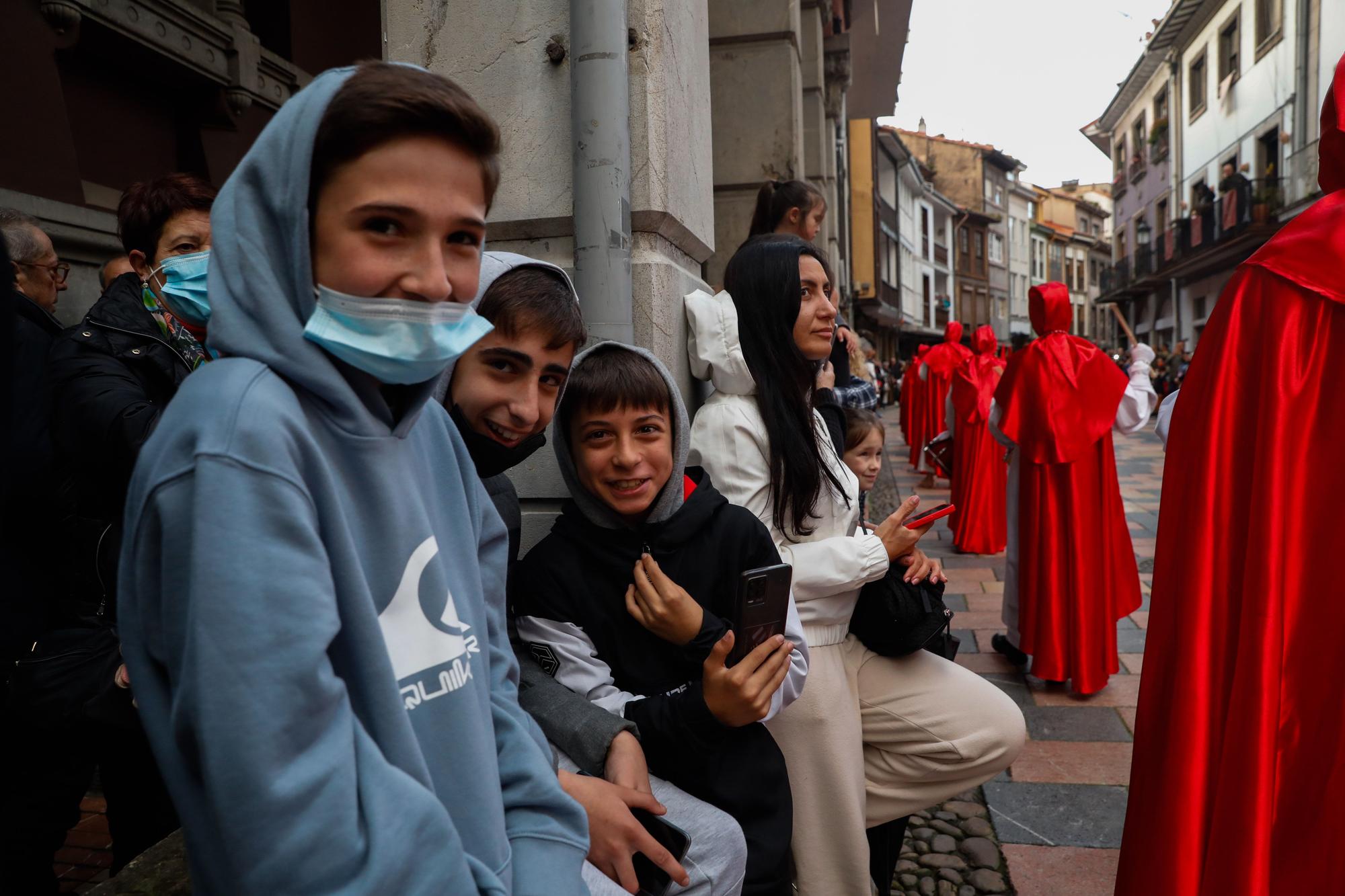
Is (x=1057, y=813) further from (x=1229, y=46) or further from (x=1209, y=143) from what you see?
(x=1209, y=143)

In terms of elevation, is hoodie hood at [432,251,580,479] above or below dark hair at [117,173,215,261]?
below

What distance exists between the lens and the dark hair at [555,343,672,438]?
203cm

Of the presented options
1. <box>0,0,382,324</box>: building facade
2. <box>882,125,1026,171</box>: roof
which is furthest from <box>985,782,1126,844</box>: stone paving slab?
<box>882,125,1026,171</box>: roof

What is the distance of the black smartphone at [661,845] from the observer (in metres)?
1.64

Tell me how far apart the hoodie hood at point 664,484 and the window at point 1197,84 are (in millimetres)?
34240

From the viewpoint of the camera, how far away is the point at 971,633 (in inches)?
231

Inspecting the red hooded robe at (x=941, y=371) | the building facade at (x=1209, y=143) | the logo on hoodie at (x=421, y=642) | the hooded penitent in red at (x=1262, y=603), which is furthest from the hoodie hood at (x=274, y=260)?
the building facade at (x=1209, y=143)

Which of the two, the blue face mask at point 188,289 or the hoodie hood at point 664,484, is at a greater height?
the blue face mask at point 188,289

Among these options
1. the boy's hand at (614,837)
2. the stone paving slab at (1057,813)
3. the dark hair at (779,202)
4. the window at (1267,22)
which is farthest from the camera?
the window at (1267,22)

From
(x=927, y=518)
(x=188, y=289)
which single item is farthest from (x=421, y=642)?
(x=927, y=518)

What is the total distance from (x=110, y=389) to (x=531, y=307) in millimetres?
1002

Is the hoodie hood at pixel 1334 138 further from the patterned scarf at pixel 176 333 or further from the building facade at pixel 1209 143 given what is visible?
the building facade at pixel 1209 143

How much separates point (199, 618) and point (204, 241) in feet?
5.66

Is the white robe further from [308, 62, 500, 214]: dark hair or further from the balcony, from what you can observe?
the balcony
